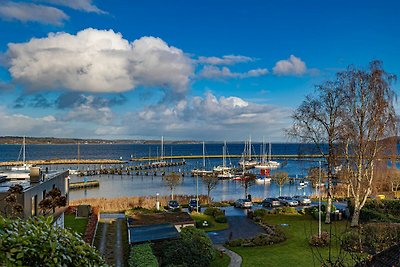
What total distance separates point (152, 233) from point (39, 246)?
20449 mm

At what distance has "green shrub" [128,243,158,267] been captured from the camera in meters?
18.2

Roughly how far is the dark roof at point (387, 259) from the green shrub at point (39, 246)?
780 centimetres

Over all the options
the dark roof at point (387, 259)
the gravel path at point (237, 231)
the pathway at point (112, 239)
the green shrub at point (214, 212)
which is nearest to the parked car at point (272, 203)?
the gravel path at point (237, 231)

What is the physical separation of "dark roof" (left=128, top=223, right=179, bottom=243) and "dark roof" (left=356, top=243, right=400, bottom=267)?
46.9 feet

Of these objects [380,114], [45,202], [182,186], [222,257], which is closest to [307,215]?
[380,114]

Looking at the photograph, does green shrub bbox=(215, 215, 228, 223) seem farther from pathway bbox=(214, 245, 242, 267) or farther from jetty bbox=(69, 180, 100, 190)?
jetty bbox=(69, 180, 100, 190)

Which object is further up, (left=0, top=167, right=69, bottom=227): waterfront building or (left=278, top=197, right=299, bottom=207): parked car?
(left=0, top=167, right=69, bottom=227): waterfront building

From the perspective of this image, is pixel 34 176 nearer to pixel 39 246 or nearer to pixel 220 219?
pixel 220 219

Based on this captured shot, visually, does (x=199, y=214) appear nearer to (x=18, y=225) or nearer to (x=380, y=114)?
(x=380, y=114)

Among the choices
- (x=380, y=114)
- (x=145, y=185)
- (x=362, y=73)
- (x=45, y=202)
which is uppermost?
(x=362, y=73)

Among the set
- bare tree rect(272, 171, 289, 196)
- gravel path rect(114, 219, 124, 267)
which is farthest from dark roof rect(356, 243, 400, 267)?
bare tree rect(272, 171, 289, 196)

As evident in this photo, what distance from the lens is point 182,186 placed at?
8250cm

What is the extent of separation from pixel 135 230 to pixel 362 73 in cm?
2082

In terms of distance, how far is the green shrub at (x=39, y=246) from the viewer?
168 inches
